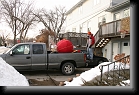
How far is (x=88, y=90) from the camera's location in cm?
239

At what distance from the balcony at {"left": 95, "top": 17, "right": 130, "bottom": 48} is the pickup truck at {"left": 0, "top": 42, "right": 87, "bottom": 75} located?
17.2 feet

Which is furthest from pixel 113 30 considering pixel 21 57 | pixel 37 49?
pixel 21 57

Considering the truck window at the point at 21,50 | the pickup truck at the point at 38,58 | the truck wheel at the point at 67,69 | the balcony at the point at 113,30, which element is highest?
the balcony at the point at 113,30

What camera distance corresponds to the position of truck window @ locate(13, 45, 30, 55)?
26.7 ft

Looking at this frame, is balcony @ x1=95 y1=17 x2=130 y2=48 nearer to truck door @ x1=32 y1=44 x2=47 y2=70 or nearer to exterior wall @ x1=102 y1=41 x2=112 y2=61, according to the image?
exterior wall @ x1=102 y1=41 x2=112 y2=61

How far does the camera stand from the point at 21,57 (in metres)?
8.13

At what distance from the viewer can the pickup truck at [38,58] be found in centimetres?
809

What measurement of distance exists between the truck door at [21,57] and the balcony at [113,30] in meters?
7.19

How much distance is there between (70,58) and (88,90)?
630 cm

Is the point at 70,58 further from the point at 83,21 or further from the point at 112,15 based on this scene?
the point at 83,21

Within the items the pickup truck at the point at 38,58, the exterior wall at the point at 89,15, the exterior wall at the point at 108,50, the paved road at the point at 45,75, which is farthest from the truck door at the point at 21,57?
the exterior wall at the point at 89,15

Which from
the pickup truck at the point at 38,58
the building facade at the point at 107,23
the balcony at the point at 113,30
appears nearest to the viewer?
the pickup truck at the point at 38,58

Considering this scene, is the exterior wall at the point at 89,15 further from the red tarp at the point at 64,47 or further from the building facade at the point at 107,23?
the red tarp at the point at 64,47

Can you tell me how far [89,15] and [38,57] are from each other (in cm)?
1575
